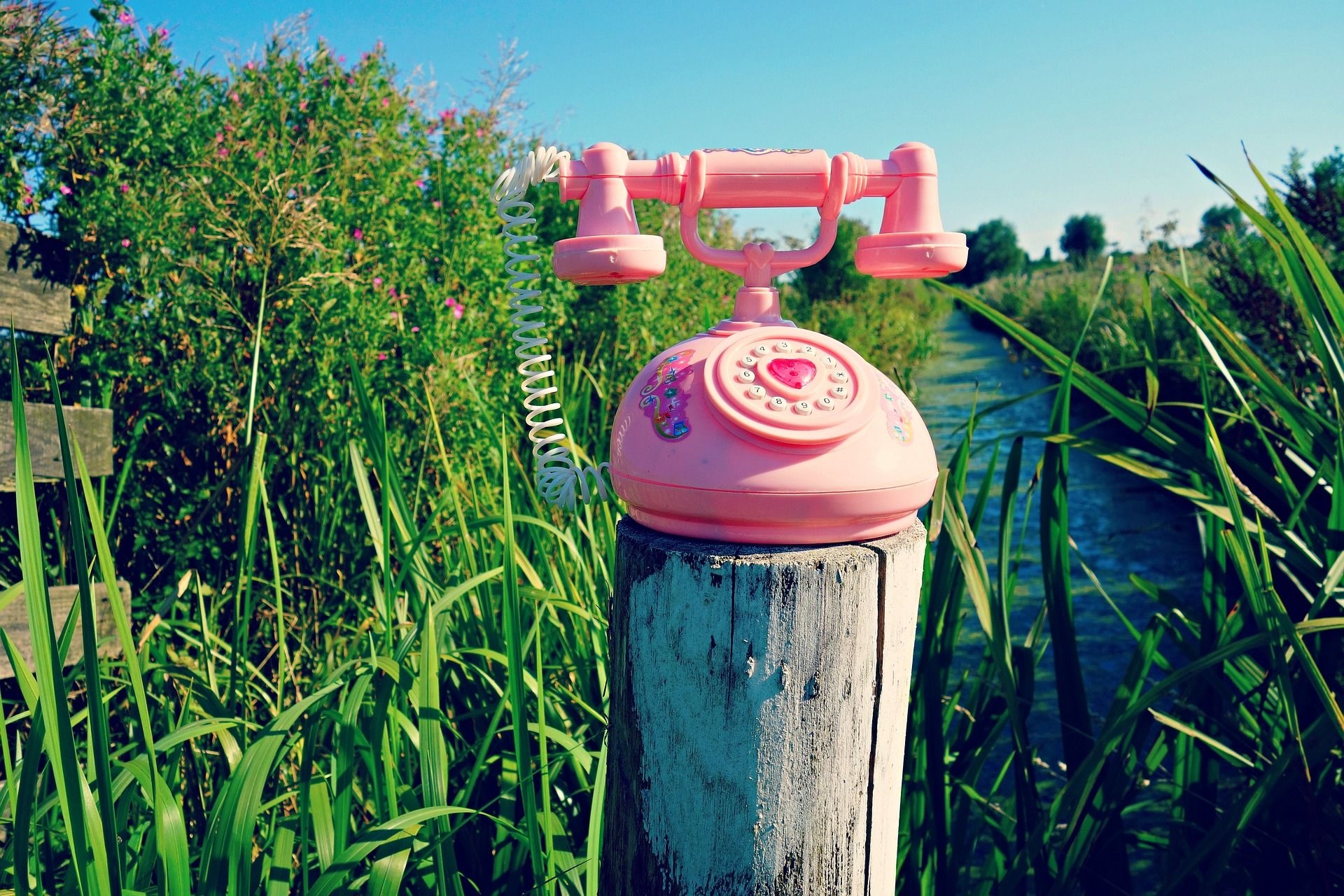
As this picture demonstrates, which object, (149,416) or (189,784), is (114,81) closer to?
(149,416)

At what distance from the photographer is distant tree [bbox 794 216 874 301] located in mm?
10719

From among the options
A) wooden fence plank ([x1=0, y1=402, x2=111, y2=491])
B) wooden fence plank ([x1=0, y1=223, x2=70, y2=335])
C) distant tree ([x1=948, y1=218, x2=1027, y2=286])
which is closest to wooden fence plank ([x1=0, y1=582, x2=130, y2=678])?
wooden fence plank ([x1=0, y1=402, x2=111, y2=491])

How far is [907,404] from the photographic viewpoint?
1.05 meters

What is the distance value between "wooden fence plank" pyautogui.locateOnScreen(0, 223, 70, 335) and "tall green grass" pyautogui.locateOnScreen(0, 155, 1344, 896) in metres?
0.81

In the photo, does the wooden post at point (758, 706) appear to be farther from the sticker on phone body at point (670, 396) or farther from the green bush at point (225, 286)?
the green bush at point (225, 286)

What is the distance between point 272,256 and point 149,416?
56 centimetres

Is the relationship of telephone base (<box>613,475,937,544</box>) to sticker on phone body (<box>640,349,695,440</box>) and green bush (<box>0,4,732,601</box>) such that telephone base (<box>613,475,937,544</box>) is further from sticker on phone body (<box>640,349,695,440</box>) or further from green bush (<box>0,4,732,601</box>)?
green bush (<box>0,4,732,601</box>)

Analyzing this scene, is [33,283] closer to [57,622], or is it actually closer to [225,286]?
[225,286]

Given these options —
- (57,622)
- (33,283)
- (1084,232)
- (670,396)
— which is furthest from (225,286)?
(1084,232)

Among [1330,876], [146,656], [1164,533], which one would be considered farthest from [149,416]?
[1164,533]

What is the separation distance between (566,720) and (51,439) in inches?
53.0

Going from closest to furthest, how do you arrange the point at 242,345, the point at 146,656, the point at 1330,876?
the point at 1330,876, the point at 146,656, the point at 242,345

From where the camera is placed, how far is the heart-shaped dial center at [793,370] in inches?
38.5

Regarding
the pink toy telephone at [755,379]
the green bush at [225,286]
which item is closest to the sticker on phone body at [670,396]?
the pink toy telephone at [755,379]
